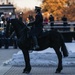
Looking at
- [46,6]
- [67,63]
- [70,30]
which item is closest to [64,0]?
[46,6]

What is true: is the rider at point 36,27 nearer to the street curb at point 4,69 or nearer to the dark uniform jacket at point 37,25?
the dark uniform jacket at point 37,25

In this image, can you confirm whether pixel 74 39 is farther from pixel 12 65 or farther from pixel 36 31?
pixel 36 31

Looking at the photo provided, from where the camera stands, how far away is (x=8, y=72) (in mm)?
16953

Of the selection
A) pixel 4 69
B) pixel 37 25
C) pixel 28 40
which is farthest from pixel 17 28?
pixel 4 69

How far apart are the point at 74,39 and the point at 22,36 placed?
69.7 feet

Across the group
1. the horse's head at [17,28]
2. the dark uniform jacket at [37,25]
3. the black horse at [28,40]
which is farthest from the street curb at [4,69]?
the dark uniform jacket at [37,25]

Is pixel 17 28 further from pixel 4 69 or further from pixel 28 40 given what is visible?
pixel 4 69

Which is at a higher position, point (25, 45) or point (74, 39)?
point (25, 45)

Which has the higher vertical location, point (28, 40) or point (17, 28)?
point (17, 28)

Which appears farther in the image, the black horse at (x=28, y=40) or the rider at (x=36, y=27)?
the black horse at (x=28, y=40)

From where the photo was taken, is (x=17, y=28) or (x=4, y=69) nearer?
(x=17, y=28)

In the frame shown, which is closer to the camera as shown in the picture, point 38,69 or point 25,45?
point 25,45

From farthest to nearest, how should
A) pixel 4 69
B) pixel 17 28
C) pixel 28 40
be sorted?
pixel 4 69, pixel 28 40, pixel 17 28

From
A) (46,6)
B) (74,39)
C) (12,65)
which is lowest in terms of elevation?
(46,6)
